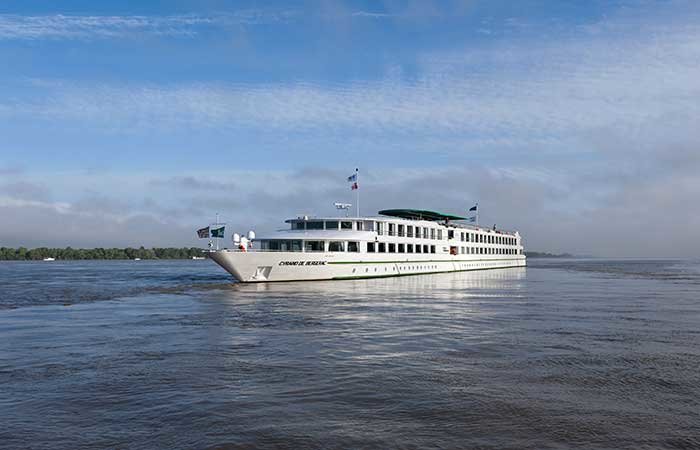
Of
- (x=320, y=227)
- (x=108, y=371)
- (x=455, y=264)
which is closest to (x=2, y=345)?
(x=108, y=371)

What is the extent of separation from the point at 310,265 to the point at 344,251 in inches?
177

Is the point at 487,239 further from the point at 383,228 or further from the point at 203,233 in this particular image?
the point at 203,233

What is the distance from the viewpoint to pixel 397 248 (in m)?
59.2

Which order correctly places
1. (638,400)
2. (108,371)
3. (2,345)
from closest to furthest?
1. (638,400)
2. (108,371)
3. (2,345)

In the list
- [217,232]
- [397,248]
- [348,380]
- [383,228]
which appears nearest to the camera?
[348,380]

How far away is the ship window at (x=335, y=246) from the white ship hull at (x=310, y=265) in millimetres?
992

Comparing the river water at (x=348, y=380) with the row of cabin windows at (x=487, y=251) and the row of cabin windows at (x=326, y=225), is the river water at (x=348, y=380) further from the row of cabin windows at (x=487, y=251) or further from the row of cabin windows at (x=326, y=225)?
the row of cabin windows at (x=487, y=251)

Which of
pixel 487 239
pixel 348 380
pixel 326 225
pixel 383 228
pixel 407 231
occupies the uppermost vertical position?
pixel 326 225

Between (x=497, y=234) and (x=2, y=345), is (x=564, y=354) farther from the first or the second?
(x=497, y=234)

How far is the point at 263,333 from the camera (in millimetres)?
20500

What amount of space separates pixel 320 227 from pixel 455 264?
28.7m

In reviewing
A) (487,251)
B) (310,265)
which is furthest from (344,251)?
(487,251)

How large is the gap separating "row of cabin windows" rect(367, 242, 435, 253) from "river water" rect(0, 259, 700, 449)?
28.3 meters

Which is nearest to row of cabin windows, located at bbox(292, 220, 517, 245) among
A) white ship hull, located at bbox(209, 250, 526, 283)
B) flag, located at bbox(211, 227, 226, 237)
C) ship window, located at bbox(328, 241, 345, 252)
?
ship window, located at bbox(328, 241, 345, 252)
